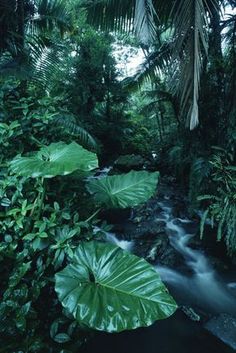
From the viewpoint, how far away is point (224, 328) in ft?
9.24

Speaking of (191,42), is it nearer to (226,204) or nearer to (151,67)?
(226,204)

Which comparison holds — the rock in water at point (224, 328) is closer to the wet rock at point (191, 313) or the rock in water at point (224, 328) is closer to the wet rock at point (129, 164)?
the wet rock at point (191, 313)

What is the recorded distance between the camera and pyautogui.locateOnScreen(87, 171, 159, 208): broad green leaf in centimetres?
236

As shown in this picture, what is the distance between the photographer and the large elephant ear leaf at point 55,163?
180 centimetres

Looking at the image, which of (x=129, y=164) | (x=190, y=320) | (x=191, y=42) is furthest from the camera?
(x=129, y=164)

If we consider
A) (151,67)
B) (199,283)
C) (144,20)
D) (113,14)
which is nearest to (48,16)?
(113,14)

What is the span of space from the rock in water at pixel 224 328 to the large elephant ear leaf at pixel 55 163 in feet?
7.15

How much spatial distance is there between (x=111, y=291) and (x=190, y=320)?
1799 millimetres

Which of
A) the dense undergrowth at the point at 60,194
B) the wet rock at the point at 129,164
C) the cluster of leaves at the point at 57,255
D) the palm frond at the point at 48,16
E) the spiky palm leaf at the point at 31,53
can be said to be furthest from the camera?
the wet rock at the point at 129,164

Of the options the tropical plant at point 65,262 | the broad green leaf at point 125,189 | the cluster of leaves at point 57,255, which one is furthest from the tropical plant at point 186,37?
the tropical plant at point 65,262

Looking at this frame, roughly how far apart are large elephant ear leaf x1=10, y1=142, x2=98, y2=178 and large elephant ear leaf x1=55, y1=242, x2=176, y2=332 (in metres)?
0.55

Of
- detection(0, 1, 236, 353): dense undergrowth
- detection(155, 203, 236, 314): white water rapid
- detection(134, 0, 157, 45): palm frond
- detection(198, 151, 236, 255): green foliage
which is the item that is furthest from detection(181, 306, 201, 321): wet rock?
detection(134, 0, 157, 45): palm frond

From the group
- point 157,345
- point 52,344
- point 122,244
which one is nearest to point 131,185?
point 52,344

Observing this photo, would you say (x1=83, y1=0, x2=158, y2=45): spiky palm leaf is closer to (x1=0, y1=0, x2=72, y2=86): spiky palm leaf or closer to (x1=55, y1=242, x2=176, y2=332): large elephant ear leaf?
(x1=0, y1=0, x2=72, y2=86): spiky palm leaf
